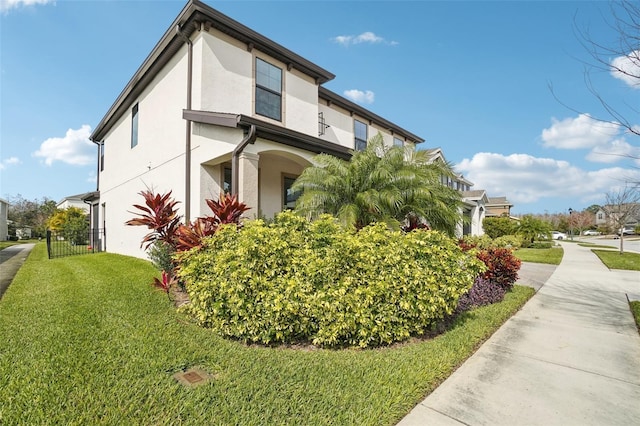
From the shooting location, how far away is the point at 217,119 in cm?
726

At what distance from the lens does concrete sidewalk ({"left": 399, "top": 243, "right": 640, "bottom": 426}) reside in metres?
2.64

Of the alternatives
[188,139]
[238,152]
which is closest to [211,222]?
[238,152]

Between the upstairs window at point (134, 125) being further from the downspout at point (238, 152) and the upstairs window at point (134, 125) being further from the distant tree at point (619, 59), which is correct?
the distant tree at point (619, 59)

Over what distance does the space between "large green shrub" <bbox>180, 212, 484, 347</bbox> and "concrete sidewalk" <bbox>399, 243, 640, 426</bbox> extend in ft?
3.13

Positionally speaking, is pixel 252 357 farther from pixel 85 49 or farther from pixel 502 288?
pixel 85 49

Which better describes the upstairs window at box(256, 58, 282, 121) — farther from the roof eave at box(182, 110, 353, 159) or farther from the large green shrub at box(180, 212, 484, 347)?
the large green shrub at box(180, 212, 484, 347)

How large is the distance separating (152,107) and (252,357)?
34.7ft

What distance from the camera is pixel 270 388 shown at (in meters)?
2.86

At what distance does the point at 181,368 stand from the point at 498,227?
2897cm

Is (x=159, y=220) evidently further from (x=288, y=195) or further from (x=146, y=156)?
(x=146, y=156)

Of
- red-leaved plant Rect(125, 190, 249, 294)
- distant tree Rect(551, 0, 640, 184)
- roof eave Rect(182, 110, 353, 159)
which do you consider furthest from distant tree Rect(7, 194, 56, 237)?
distant tree Rect(551, 0, 640, 184)

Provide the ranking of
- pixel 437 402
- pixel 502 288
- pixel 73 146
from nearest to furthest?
pixel 437 402
pixel 502 288
pixel 73 146

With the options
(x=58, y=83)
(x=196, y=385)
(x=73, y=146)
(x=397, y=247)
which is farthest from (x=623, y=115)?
(x=73, y=146)

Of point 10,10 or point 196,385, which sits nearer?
point 196,385
